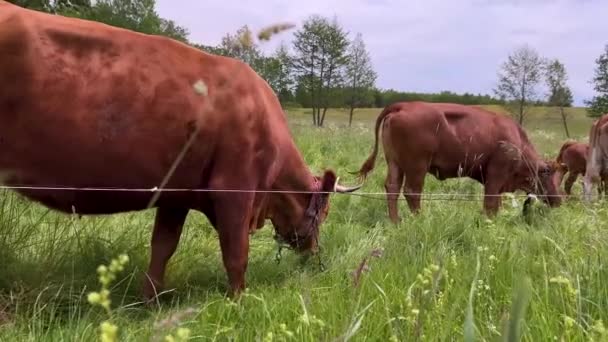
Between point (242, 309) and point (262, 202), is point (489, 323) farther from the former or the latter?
point (262, 202)

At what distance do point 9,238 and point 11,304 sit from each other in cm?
92

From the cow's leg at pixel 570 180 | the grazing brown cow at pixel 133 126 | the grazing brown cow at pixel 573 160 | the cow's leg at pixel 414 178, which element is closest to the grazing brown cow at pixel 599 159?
the grazing brown cow at pixel 573 160

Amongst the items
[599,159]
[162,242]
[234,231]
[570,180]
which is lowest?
[570,180]

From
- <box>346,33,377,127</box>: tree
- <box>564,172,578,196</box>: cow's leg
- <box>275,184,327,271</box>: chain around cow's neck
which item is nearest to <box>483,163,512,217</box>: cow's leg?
<box>275,184,327,271</box>: chain around cow's neck

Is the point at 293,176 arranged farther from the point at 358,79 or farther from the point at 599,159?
the point at 358,79

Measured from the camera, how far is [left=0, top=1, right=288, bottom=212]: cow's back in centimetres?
342

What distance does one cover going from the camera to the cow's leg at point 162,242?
4.19 metres

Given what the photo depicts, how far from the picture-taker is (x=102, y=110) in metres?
3.60

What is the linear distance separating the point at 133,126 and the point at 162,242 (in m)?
0.98

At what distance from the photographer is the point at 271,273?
4746mm

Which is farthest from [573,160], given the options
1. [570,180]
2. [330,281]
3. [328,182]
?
[330,281]

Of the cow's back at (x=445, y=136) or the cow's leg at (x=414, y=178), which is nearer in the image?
the cow's leg at (x=414, y=178)

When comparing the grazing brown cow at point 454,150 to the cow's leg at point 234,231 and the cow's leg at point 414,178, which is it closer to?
the cow's leg at point 414,178

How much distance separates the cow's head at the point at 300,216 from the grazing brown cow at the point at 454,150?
3001 mm
